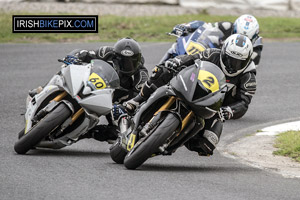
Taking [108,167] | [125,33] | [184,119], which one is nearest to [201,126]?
[184,119]

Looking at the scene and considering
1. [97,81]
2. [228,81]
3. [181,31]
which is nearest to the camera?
[97,81]

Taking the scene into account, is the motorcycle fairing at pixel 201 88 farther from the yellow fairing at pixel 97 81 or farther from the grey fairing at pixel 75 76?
the grey fairing at pixel 75 76

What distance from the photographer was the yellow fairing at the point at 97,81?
331 inches

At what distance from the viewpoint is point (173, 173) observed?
7684 mm

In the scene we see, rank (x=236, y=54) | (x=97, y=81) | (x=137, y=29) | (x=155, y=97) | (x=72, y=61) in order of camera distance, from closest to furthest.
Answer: (x=155, y=97)
(x=97, y=81)
(x=72, y=61)
(x=236, y=54)
(x=137, y=29)

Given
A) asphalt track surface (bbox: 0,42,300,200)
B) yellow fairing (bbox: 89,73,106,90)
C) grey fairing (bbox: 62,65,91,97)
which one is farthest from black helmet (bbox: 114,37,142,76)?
asphalt track surface (bbox: 0,42,300,200)

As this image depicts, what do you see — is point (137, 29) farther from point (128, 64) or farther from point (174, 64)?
point (174, 64)

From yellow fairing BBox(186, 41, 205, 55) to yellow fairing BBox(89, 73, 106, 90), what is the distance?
3.21 metres

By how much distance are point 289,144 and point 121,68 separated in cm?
222

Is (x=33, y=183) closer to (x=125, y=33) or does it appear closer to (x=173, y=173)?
(x=173, y=173)

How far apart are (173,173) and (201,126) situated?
585 millimetres

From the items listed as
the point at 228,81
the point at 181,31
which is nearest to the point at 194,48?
the point at 181,31

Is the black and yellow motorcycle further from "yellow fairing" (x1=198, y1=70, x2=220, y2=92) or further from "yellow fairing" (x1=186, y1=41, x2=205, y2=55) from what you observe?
"yellow fairing" (x1=186, y1=41, x2=205, y2=55)

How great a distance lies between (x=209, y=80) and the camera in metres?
7.76
